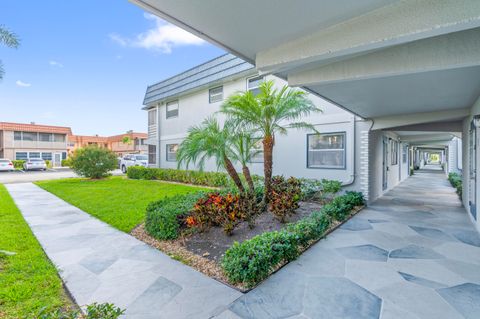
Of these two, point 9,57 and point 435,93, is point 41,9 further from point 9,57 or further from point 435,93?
point 435,93

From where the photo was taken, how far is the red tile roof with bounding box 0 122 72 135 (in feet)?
102

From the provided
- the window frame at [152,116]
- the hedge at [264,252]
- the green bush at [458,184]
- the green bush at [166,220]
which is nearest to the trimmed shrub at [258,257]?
the hedge at [264,252]

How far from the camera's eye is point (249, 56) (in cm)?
355

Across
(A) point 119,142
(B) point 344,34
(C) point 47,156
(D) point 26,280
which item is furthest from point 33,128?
(B) point 344,34

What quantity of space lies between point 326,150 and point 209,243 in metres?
5.88

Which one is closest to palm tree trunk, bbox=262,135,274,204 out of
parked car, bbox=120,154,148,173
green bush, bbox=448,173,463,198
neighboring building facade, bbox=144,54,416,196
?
neighboring building facade, bbox=144,54,416,196

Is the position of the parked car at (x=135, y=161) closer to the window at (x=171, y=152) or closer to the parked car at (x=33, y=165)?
the window at (x=171, y=152)

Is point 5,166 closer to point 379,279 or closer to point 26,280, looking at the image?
point 26,280

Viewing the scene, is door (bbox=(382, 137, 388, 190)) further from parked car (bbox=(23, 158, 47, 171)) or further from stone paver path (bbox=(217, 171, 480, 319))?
parked car (bbox=(23, 158, 47, 171))

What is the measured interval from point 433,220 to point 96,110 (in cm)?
→ 2863

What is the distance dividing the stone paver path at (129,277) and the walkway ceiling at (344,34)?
3086 mm

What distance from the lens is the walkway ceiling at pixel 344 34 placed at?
2.23 m

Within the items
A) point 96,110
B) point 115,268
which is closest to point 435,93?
point 115,268

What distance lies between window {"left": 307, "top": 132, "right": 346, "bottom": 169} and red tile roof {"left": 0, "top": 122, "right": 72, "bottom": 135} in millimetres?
38382
